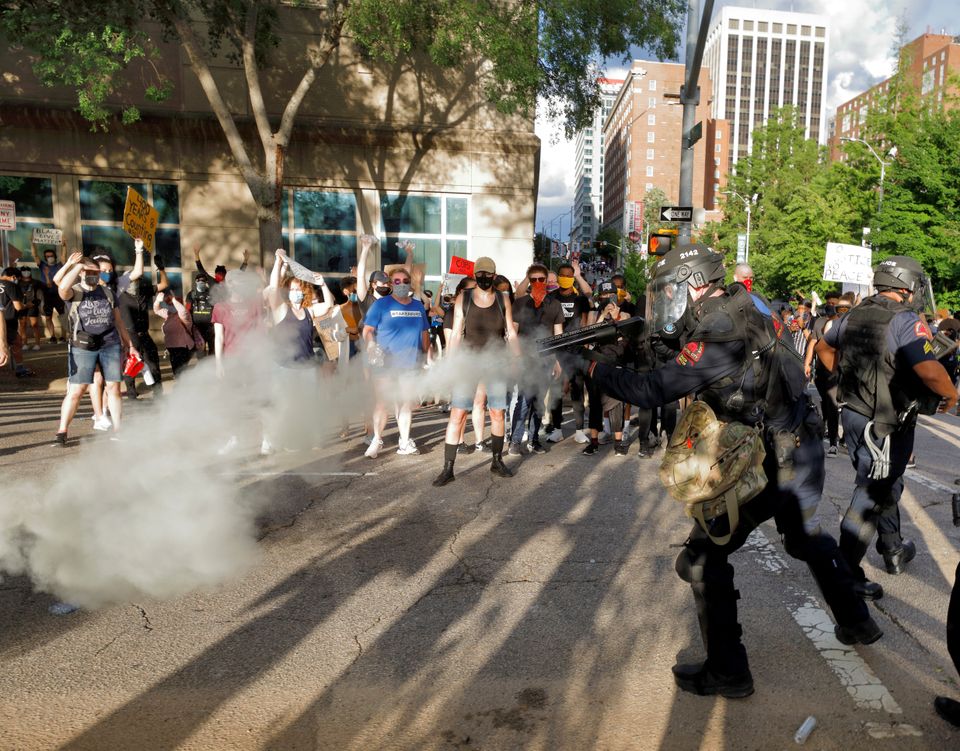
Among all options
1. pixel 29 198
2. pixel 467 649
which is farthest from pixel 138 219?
pixel 29 198

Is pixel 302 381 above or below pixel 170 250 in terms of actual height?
below

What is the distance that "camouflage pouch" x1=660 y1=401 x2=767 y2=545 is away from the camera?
9.84 ft

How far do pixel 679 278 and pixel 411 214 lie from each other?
15337 millimetres

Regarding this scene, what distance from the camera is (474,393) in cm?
680

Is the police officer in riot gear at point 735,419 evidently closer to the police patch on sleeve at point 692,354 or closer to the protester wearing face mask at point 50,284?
the police patch on sleeve at point 692,354

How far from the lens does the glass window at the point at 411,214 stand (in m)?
17.9

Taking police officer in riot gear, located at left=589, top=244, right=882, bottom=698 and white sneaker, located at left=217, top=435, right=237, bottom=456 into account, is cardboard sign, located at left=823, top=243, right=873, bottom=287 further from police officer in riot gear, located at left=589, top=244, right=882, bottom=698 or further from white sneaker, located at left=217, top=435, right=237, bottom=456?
police officer in riot gear, located at left=589, top=244, right=882, bottom=698

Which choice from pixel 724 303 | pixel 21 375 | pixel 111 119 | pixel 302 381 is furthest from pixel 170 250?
pixel 724 303

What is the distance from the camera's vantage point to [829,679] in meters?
3.23

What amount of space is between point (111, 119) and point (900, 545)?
17964 mm

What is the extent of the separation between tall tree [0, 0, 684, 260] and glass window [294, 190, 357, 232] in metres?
3.25

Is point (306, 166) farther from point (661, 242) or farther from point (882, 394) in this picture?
point (882, 394)

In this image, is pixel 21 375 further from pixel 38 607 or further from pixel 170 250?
pixel 38 607

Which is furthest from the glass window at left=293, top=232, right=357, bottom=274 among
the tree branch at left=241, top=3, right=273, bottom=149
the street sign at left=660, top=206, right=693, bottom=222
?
the street sign at left=660, top=206, right=693, bottom=222
